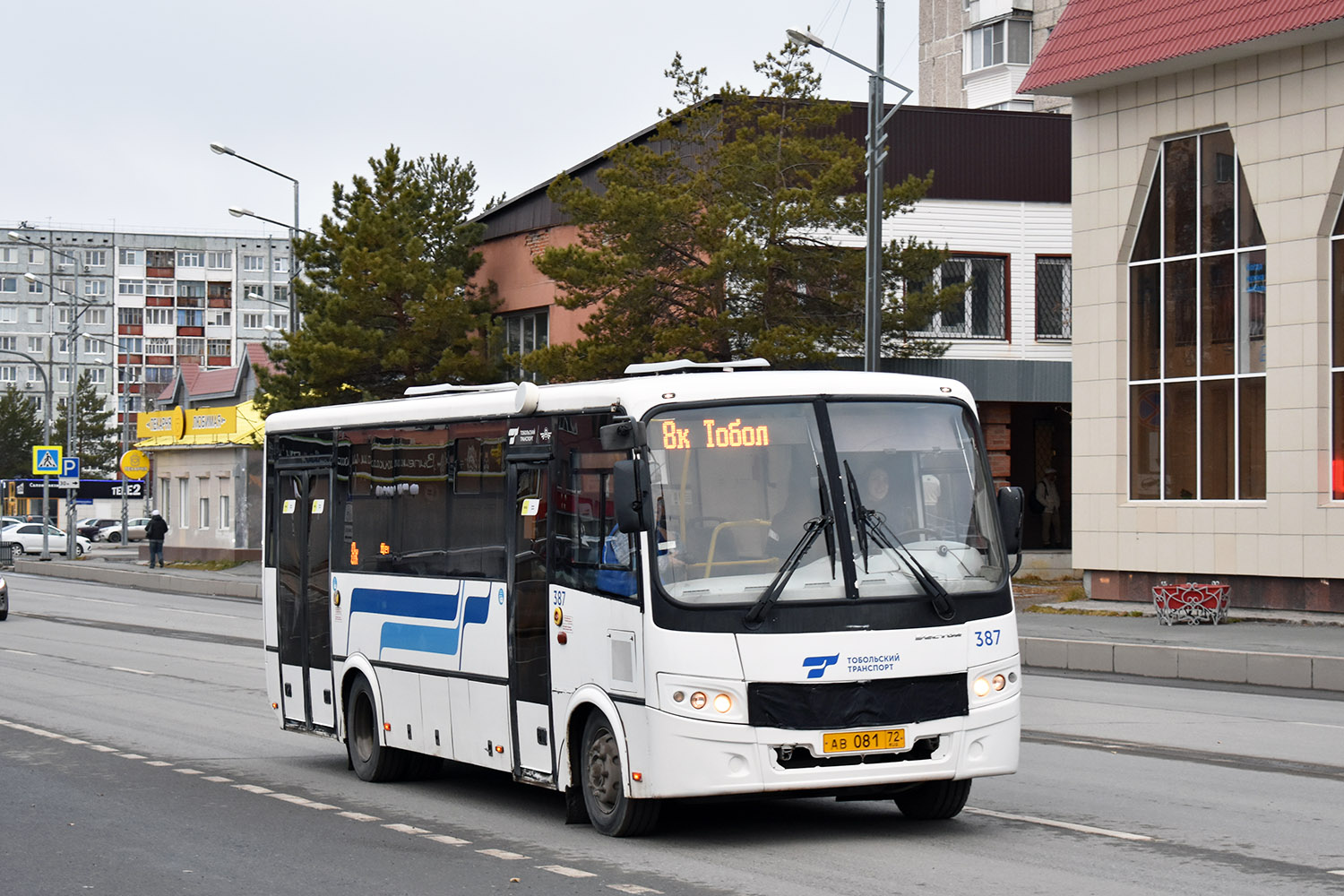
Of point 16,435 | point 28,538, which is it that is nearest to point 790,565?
point 28,538

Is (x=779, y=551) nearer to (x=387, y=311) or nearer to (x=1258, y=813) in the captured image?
(x=1258, y=813)

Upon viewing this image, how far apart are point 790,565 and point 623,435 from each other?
1079 millimetres

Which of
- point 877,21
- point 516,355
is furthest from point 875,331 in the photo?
point 516,355

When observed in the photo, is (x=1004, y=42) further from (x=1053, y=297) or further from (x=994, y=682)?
(x=994, y=682)

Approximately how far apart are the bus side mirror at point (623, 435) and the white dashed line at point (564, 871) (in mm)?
2090

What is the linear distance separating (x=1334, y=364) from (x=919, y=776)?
20158 millimetres

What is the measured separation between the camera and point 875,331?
29.1 metres

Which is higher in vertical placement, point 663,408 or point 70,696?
point 663,408

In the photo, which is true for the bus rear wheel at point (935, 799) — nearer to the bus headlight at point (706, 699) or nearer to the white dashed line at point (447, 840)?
the bus headlight at point (706, 699)

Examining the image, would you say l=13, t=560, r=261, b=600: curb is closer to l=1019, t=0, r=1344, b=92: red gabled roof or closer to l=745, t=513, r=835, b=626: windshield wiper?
l=1019, t=0, r=1344, b=92: red gabled roof

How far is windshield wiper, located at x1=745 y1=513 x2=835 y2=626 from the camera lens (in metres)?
8.77

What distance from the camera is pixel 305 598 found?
13.1 meters

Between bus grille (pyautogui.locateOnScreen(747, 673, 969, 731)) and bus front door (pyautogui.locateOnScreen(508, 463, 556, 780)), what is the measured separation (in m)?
1.61

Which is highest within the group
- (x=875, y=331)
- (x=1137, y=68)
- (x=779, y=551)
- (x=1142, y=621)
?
(x=1137, y=68)
